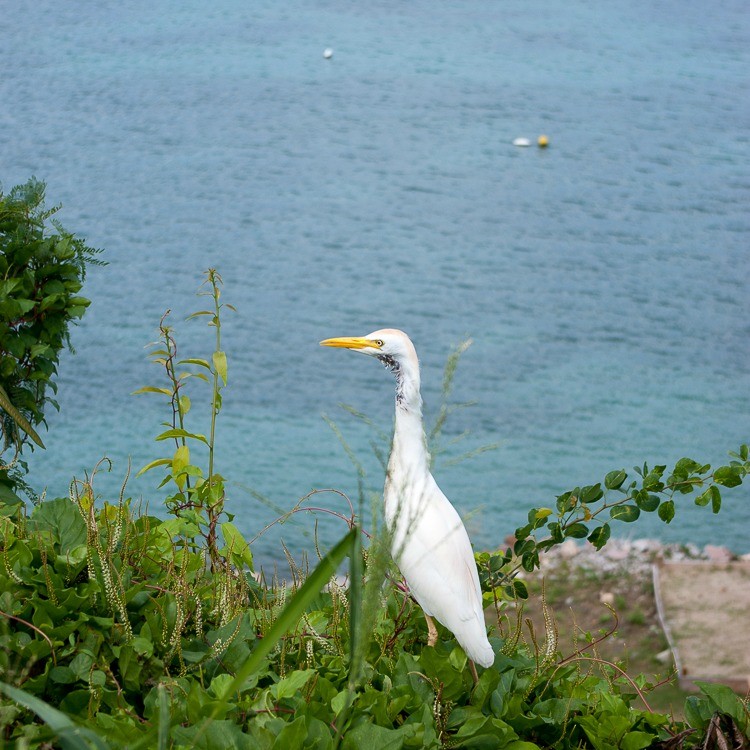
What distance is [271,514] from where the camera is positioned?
3.77m

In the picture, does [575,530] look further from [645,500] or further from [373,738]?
[373,738]

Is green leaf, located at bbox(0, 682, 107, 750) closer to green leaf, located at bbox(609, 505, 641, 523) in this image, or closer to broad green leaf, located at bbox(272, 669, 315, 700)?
broad green leaf, located at bbox(272, 669, 315, 700)

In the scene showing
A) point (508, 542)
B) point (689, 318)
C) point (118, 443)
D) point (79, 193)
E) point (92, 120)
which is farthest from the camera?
point (92, 120)

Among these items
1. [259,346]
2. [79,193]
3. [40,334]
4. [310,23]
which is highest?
[310,23]

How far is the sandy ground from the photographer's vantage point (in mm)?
2861

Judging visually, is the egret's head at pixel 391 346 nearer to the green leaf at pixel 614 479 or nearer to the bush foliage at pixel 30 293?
the green leaf at pixel 614 479

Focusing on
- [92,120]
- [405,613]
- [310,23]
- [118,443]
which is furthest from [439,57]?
[405,613]

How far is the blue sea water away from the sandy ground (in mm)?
300

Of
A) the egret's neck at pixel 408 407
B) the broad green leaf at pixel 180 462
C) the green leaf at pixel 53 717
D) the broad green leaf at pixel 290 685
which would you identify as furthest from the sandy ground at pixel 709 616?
the green leaf at pixel 53 717

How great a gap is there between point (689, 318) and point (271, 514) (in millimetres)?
2423

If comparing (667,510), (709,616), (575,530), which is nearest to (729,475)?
(667,510)

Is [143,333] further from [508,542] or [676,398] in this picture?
[676,398]

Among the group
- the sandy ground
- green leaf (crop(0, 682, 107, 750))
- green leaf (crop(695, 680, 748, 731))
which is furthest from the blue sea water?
green leaf (crop(0, 682, 107, 750))

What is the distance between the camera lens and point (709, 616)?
309 centimetres
